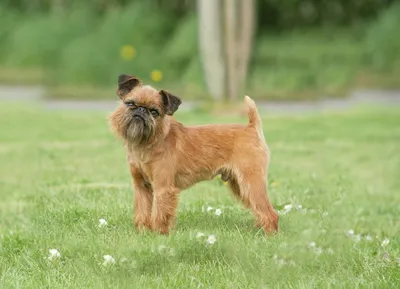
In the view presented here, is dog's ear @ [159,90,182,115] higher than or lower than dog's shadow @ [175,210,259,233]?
higher

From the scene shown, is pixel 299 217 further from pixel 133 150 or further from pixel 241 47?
pixel 241 47

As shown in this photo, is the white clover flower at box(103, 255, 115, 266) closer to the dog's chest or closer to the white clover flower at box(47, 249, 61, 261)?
the white clover flower at box(47, 249, 61, 261)

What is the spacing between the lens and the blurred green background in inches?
784

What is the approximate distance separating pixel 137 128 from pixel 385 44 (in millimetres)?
15517

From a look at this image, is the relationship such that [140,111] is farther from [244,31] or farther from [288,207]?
[244,31]

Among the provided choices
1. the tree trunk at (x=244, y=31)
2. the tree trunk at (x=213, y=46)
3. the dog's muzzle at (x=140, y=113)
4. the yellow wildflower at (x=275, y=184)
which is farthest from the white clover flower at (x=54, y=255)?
the tree trunk at (x=244, y=31)

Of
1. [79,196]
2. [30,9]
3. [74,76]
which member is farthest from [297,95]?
[79,196]

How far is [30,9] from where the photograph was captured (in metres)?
25.5

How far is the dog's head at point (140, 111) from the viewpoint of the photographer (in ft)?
19.3

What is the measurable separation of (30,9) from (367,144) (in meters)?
15.5

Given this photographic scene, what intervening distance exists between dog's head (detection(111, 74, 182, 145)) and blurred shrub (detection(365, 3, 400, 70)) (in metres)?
15.1

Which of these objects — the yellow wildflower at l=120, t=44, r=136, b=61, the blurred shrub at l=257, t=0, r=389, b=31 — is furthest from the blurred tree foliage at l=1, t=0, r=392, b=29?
the yellow wildflower at l=120, t=44, r=136, b=61

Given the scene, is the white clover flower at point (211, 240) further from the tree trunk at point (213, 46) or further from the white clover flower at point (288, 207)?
the tree trunk at point (213, 46)

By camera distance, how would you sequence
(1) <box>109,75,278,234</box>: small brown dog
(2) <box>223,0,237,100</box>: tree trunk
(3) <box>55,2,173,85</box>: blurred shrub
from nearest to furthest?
(1) <box>109,75,278,234</box>: small brown dog, (2) <box>223,0,237,100</box>: tree trunk, (3) <box>55,2,173,85</box>: blurred shrub
